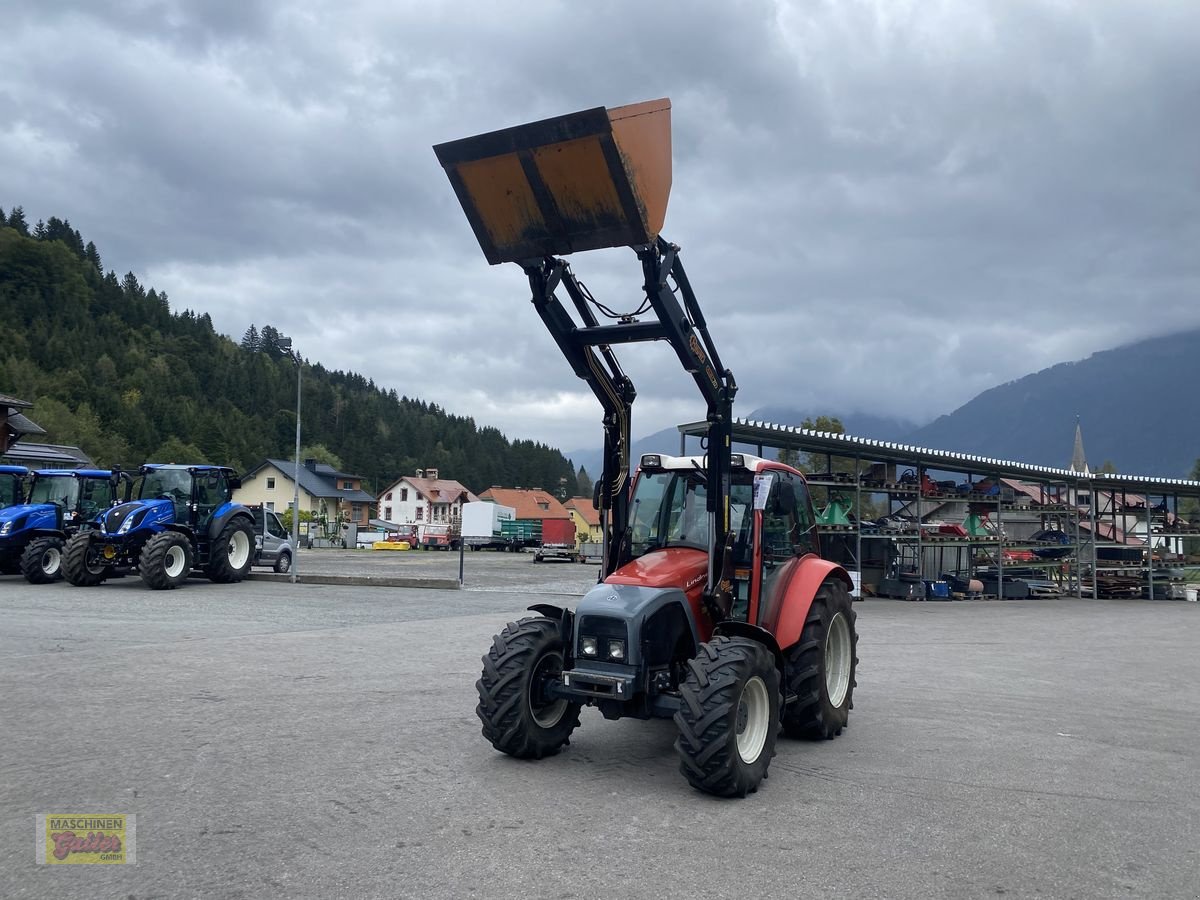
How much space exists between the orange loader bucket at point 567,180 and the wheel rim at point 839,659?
414 cm

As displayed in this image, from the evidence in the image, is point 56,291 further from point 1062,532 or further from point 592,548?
point 1062,532

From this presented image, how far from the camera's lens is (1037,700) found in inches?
404

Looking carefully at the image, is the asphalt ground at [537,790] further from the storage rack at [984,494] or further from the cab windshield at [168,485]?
the storage rack at [984,494]

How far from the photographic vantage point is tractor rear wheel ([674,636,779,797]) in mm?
5680

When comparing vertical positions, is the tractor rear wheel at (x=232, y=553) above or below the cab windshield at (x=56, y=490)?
below

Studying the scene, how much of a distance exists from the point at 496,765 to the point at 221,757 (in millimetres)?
1971

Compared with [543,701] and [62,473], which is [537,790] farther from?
[62,473]

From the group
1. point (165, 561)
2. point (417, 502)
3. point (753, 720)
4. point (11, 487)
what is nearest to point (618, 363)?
point (753, 720)

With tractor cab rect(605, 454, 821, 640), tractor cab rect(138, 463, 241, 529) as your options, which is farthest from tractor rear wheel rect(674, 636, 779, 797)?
tractor cab rect(138, 463, 241, 529)

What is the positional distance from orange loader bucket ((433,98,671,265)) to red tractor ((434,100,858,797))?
0.01 metres

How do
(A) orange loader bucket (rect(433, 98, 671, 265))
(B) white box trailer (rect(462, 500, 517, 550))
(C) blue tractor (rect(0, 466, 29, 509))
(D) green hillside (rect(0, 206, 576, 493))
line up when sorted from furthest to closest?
(D) green hillside (rect(0, 206, 576, 493)) < (B) white box trailer (rect(462, 500, 517, 550)) < (C) blue tractor (rect(0, 466, 29, 509)) < (A) orange loader bucket (rect(433, 98, 671, 265))

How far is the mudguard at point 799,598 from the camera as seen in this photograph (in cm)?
710

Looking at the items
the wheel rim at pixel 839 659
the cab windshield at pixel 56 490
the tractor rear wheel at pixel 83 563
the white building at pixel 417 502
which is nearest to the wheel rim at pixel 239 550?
the tractor rear wheel at pixel 83 563

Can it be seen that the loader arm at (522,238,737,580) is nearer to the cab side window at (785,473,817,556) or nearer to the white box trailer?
the cab side window at (785,473,817,556)
